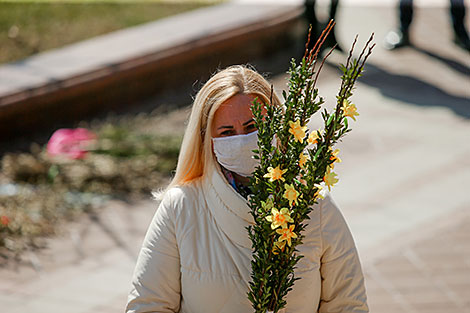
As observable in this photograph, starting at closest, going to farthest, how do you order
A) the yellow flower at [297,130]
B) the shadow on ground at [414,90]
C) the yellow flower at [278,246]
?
the yellow flower at [297,130]
the yellow flower at [278,246]
the shadow on ground at [414,90]

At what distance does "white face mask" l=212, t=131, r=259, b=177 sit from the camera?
229 cm

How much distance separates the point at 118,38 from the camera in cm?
955

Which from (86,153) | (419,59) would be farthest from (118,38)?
(419,59)

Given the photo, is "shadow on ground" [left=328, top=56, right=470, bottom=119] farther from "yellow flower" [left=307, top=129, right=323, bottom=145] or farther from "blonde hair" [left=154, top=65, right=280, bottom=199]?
"yellow flower" [left=307, top=129, right=323, bottom=145]

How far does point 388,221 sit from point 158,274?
3734mm

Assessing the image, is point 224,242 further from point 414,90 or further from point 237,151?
point 414,90

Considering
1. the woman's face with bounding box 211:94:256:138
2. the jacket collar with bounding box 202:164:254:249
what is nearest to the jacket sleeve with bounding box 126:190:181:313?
the jacket collar with bounding box 202:164:254:249

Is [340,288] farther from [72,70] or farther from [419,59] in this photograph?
[419,59]

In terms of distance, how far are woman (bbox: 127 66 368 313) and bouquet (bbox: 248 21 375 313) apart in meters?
0.29

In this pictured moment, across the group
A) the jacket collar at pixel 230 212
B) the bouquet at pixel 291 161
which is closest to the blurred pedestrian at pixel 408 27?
the jacket collar at pixel 230 212

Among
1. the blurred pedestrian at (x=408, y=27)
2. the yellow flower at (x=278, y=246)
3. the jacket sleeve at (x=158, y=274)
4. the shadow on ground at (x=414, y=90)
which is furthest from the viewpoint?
the blurred pedestrian at (x=408, y=27)

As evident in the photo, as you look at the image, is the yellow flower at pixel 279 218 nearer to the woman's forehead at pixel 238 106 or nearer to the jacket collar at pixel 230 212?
the jacket collar at pixel 230 212

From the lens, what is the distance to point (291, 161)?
1.91 m

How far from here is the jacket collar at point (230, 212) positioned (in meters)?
2.28
